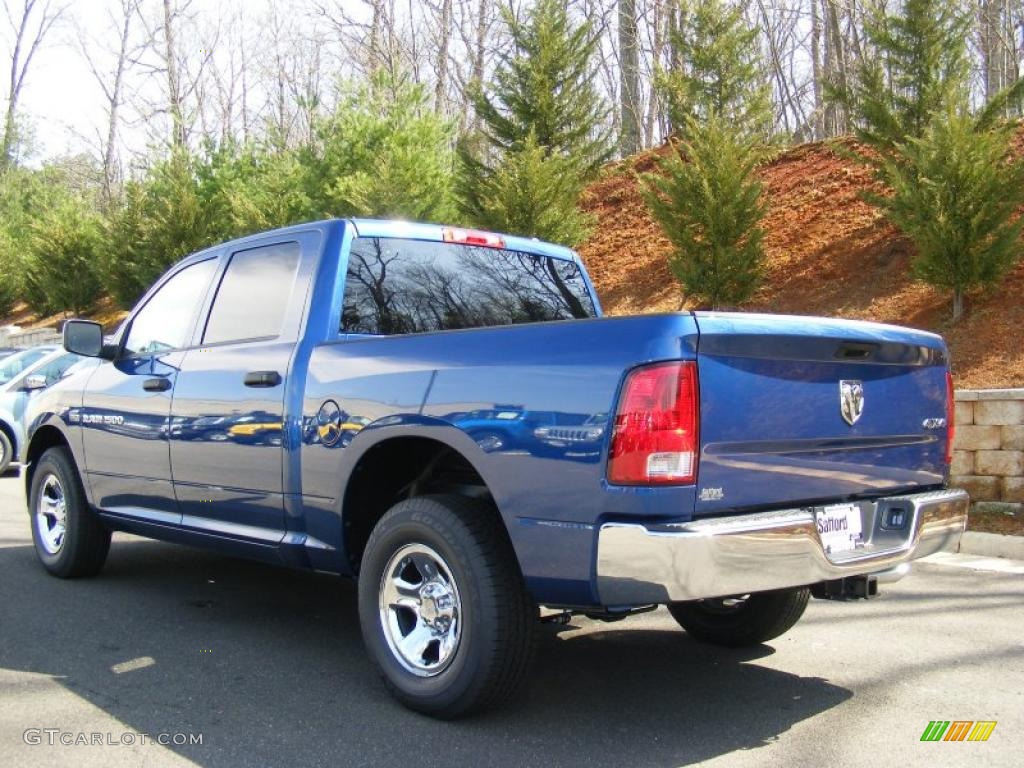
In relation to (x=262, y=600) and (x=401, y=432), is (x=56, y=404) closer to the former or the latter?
(x=262, y=600)

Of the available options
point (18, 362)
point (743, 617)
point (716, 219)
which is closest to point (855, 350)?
point (743, 617)

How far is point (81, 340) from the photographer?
5.49 m

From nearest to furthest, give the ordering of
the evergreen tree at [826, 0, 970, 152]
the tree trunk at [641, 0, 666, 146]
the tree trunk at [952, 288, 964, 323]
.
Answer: the tree trunk at [952, 288, 964, 323], the evergreen tree at [826, 0, 970, 152], the tree trunk at [641, 0, 666, 146]

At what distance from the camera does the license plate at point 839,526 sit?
3365 millimetres

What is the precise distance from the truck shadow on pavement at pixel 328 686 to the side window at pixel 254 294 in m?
1.51

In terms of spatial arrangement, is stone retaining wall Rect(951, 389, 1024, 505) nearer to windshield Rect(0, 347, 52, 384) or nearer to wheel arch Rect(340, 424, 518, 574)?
wheel arch Rect(340, 424, 518, 574)

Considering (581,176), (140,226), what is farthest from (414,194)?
(140,226)

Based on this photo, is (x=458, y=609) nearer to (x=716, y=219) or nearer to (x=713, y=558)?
(x=713, y=558)

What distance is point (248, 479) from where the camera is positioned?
439 centimetres

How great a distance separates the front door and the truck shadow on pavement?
0.65 metres

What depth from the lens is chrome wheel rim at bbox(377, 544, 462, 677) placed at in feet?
11.8

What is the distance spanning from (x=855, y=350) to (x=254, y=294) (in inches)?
111

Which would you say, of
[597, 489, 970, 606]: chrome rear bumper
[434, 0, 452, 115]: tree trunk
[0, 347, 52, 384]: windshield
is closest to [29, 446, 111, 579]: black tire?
[597, 489, 970, 606]: chrome rear bumper

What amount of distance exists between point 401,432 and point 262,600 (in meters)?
2.36
